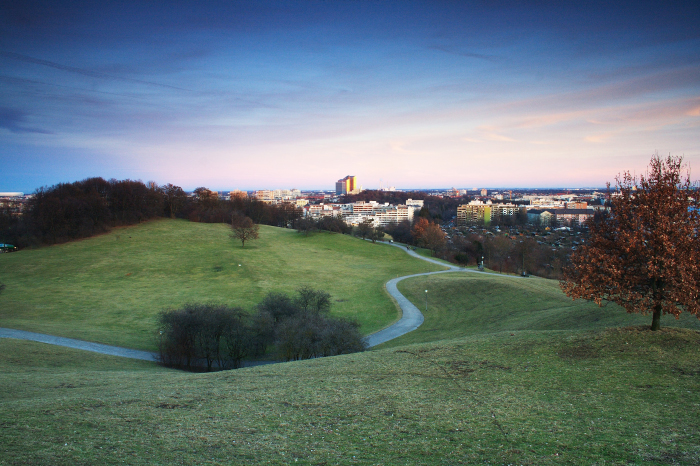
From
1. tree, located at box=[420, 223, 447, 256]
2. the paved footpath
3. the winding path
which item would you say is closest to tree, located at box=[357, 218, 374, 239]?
tree, located at box=[420, 223, 447, 256]

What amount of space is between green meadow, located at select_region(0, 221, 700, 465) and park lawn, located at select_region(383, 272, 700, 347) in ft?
6.23

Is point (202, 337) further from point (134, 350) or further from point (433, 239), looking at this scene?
point (433, 239)

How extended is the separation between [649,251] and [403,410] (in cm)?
1118

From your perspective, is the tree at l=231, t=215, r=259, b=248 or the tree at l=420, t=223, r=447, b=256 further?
the tree at l=420, t=223, r=447, b=256

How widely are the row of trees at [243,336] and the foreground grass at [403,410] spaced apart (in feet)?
26.3

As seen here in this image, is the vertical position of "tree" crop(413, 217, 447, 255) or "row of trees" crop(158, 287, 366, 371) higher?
"tree" crop(413, 217, 447, 255)

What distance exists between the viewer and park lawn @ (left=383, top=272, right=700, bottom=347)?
2175 cm

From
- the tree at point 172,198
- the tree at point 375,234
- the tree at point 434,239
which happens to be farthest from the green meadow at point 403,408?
the tree at point 172,198

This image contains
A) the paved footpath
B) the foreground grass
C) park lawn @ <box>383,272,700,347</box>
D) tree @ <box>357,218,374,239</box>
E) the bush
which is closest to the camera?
the foreground grass

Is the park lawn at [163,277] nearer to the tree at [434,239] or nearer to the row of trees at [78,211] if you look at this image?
the row of trees at [78,211]

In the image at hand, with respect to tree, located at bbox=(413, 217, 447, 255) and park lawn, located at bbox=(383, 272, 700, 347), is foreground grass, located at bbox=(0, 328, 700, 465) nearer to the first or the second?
park lawn, located at bbox=(383, 272, 700, 347)

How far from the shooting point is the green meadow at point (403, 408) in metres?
7.95

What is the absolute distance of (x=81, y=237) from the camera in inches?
2820

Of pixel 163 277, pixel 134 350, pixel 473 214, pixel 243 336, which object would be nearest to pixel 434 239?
pixel 163 277
